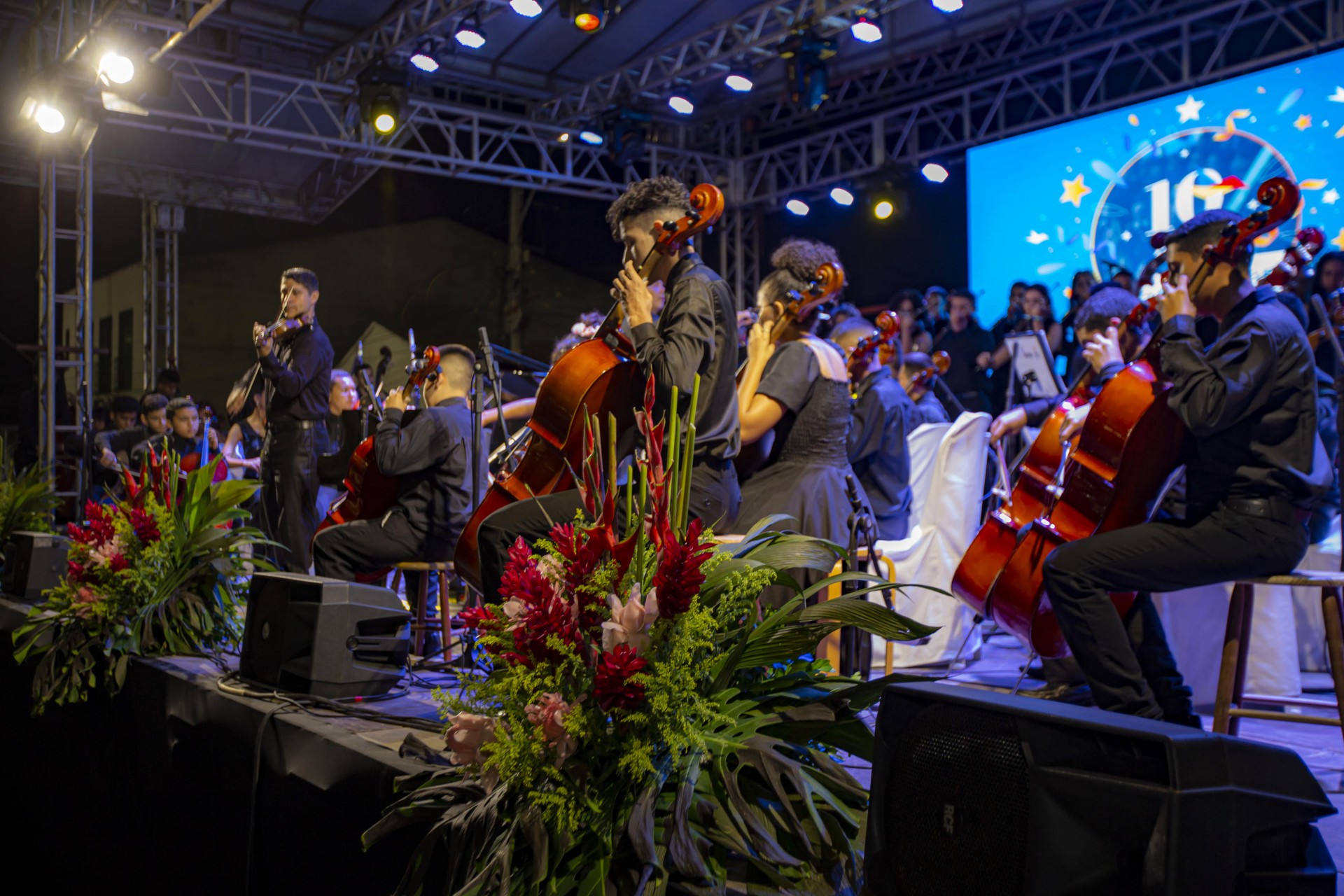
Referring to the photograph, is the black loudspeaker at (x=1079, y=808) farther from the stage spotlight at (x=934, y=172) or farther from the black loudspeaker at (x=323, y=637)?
the stage spotlight at (x=934, y=172)

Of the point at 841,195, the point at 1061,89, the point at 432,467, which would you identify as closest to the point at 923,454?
the point at 432,467

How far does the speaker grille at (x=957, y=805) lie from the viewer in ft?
3.25

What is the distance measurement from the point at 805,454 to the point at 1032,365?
293 cm

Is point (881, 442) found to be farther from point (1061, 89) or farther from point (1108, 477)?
point (1061, 89)

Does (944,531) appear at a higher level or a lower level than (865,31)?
lower

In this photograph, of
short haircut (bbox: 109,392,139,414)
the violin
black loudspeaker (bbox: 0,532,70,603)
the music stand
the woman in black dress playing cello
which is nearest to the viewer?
the woman in black dress playing cello

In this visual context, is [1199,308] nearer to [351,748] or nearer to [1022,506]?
[1022,506]

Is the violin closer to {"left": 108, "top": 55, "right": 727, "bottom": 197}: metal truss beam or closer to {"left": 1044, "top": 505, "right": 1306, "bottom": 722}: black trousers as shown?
{"left": 1044, "top": 505, "right": 1306, "bottom": 722}: black trousers

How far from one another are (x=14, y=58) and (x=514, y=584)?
1102cm

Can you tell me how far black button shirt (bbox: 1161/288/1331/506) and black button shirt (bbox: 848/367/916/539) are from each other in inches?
61.9

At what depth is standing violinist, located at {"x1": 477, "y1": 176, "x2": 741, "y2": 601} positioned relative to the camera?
2.59m

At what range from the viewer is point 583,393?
8.67ft

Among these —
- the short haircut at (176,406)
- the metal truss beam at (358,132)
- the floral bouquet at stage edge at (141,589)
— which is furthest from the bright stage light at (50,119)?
the floral bouquet at stage edge at (141,589)

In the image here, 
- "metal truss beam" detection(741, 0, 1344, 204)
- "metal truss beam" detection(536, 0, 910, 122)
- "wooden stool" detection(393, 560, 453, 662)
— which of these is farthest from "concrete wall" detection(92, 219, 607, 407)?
"wooden stool" detection(393, 560, 453, 662)
